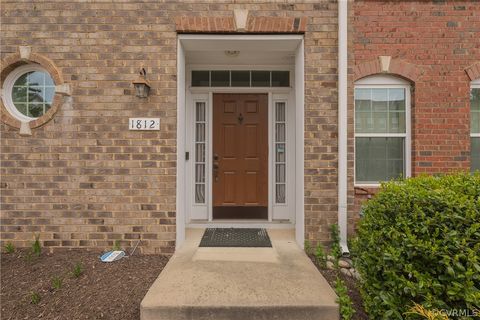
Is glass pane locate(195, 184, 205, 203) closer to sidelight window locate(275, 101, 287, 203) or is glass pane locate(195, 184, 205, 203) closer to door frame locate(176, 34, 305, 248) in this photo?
door frame locate(176, 34, 305, 248)

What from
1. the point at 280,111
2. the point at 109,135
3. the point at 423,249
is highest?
the point at 280,111

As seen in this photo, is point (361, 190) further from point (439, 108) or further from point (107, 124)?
point (107, 124)

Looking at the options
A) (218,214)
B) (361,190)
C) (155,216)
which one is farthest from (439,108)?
(155,216)

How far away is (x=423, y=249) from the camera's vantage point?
194 centimetres

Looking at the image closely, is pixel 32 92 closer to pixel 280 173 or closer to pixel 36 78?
pixel 36 78

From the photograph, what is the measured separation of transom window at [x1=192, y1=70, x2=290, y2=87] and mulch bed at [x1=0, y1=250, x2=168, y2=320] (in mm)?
2849

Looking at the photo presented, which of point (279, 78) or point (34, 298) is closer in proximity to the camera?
point (34, 298)

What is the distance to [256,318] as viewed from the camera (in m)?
2.38

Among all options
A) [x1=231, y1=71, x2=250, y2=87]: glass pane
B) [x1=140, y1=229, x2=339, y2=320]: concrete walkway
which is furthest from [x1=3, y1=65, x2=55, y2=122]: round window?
[x1=140, y1=229, x2=339, y2=320]: concrete walkway

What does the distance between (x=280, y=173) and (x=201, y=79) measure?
2.09 metres

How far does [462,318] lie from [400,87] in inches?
134

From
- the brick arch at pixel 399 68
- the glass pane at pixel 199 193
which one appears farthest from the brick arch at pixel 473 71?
the glass pane at pixel 199 193

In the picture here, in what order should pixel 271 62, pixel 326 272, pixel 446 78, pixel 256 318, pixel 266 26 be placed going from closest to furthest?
pixel 256 318 < pixel 326 272 < pixel 266 26 < pixel 446 78 < pixel 271 62

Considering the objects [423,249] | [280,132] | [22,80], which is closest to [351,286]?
[423,249]
